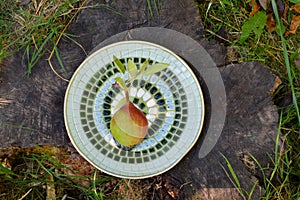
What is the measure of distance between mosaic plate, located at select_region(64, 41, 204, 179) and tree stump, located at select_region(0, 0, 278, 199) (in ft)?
0.14

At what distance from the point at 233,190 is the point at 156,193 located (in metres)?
0.22

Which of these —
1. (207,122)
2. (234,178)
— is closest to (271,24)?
(207,122)

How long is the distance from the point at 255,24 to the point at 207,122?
0.35 m

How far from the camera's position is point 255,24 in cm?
119

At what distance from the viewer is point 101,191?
3.78 feet

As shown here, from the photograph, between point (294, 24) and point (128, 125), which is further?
point (294, 24)

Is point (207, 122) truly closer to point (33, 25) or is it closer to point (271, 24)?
point (271, 24)

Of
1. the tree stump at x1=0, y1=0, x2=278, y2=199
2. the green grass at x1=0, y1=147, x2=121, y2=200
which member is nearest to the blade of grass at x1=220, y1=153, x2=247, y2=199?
the tree stump at x1=0, y1=0, x2=278, y2=199

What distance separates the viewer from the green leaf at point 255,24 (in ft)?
3.88

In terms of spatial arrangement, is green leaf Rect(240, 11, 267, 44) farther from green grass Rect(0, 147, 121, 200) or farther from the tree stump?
green grass Rect(0, 147, 121, 200)

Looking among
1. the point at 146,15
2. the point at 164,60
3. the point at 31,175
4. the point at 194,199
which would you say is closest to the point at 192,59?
the point at 164,60

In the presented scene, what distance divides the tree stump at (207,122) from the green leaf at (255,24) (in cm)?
13

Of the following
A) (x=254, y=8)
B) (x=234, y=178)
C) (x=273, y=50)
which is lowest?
(x=234, y=178)

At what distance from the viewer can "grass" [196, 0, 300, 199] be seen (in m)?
1.19
